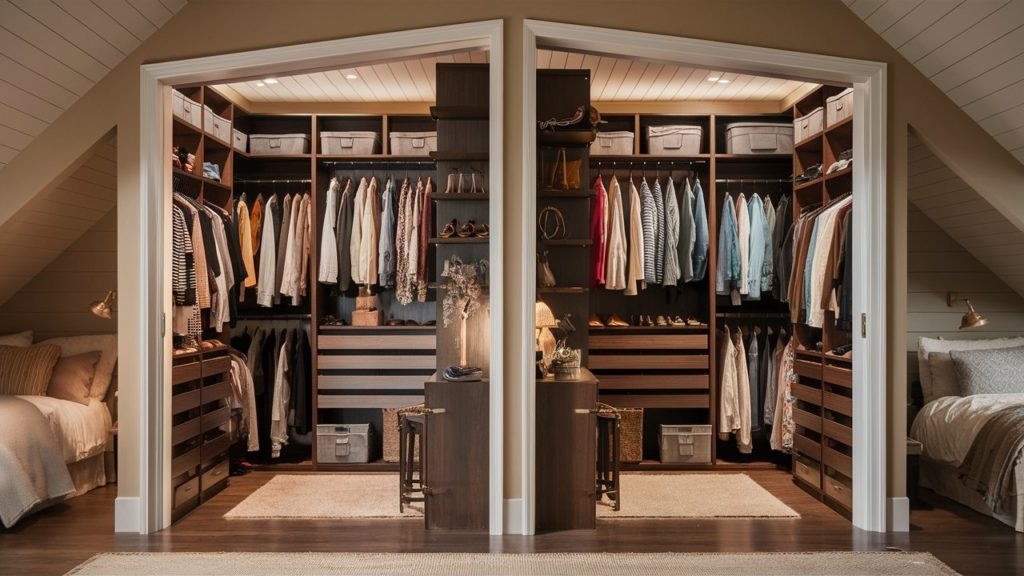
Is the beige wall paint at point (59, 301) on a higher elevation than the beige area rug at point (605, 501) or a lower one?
higher

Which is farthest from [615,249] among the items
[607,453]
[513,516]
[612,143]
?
[513,516]

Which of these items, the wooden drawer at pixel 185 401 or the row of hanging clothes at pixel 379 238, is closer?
the wooden drawer at pixel 185 401

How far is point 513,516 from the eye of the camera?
3.81m

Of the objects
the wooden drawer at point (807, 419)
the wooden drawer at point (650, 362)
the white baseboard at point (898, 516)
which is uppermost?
the wooden drawer at point (650, 362)

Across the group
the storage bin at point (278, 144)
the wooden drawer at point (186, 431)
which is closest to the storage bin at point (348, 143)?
the storage bin at point (278, 144)

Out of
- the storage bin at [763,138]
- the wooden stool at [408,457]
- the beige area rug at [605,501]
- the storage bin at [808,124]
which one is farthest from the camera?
the storage bin at [763,138]

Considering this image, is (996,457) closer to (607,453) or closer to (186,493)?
(607,453)

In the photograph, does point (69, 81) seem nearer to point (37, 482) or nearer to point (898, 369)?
point (37, 482)

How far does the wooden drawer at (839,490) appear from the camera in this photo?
4160 mm

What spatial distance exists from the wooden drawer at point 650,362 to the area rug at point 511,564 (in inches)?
81.6

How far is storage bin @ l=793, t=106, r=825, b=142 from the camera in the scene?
4863 mm

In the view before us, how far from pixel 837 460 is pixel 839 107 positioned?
2.00 meters

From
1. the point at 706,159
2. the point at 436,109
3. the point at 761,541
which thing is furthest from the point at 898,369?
the point at 436,109

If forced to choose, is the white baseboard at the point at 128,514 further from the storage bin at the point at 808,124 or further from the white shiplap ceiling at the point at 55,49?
the storage bin at the point at 808,124
